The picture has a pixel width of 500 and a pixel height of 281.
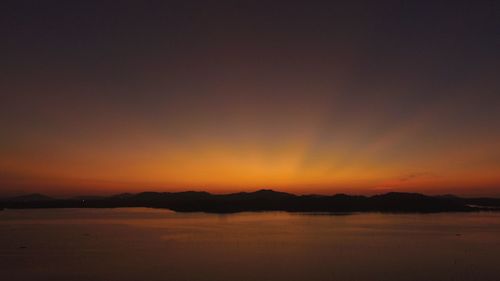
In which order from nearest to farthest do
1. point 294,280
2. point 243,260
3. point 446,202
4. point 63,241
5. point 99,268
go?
point 294,280 < point 99,268 < point 243,260 < point 63,241 < point 446,202

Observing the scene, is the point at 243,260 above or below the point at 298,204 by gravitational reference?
below

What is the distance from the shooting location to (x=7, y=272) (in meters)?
25.2

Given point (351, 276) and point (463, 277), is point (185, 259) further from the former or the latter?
point (463, 277)

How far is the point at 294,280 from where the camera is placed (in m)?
22.7

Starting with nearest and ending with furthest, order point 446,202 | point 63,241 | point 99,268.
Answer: point 99,268 < point 63,241 < point 446,202

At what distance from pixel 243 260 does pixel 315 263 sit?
14.2 ft

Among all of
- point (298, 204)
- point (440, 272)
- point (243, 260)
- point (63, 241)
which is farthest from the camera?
point (298, 204)

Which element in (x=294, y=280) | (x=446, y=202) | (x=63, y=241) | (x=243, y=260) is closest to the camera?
(x=294, y=280)

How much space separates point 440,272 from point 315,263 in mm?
6705

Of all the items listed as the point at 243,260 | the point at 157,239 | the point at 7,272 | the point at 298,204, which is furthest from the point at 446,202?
the point at 7,272

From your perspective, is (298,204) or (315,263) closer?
(315,263)

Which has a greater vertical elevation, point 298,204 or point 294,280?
point 298,204

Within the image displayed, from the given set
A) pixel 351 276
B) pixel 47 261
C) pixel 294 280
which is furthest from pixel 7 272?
pixel 351 276

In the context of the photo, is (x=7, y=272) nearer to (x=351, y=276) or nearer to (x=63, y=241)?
(x=63, y=241)
